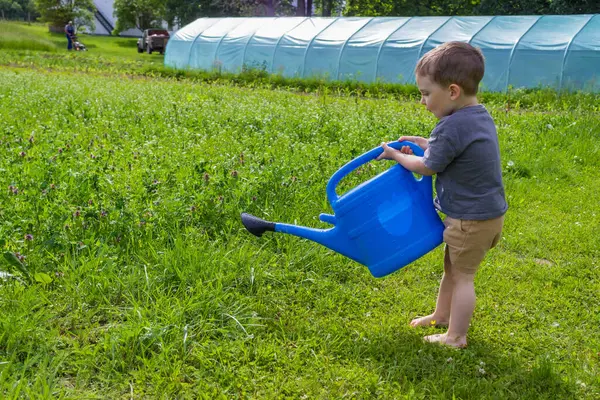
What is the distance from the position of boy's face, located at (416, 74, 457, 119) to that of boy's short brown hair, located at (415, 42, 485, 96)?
0.02 m

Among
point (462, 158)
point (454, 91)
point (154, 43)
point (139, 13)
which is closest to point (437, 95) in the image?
point (454, 91)

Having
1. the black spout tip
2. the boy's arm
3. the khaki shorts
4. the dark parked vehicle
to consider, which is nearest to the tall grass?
the black spout tip

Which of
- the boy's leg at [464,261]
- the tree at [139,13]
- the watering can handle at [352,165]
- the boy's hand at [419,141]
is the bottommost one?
the boy's leg at [464,261]

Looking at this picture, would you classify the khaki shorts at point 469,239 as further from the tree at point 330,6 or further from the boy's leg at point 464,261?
the tree at point 330,6

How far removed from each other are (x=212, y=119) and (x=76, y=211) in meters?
3.79

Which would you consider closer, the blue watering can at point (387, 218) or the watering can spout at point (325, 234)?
the blue watering can at point (387, 218)

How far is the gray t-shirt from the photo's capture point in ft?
7.77

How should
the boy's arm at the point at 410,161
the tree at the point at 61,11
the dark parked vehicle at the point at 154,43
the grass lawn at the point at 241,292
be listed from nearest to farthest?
the grass lawn at the point at 241,292
the boy's arm at the point at 410,161
the dark parked vehicle at the point at 154,43
the tree at the point at 61,11

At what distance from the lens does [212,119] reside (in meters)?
6.83

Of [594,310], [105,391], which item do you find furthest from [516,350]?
→ [105,391]

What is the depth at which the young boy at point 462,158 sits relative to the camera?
2350mm

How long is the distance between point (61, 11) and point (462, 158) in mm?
37744

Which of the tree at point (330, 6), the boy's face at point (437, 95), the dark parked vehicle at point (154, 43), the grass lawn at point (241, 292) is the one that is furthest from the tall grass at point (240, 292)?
the tree at point (330, 6)

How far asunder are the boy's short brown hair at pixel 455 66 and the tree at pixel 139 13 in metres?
34.7
